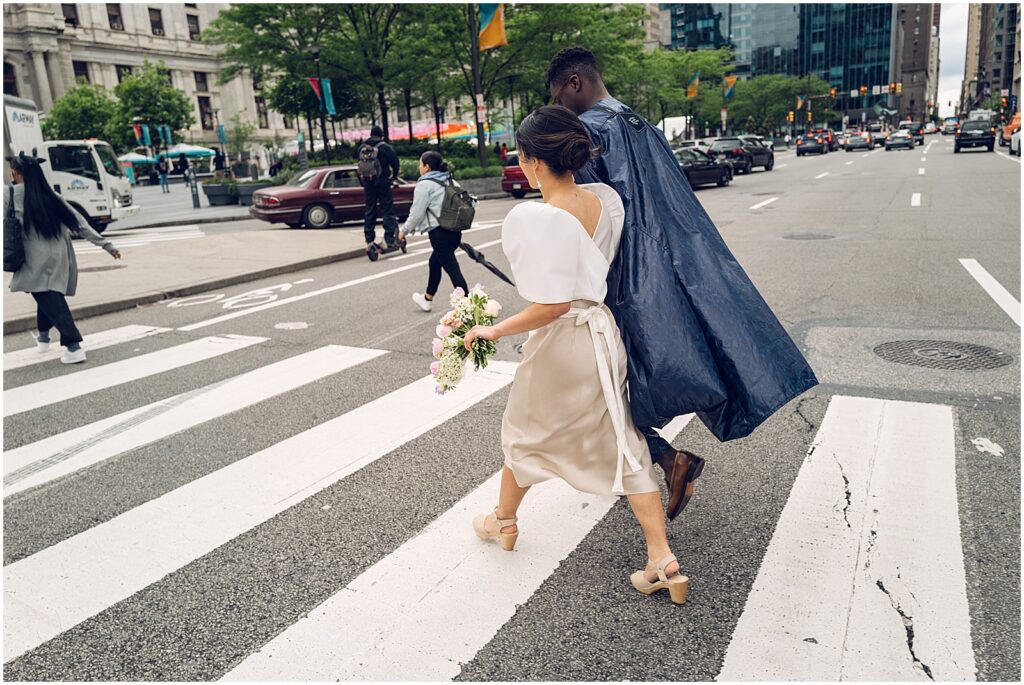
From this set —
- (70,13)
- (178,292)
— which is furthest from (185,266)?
(70,13)

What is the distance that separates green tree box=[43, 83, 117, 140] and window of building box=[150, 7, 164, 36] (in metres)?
17.1

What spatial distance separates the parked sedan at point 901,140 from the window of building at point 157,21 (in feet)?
Answer: 208

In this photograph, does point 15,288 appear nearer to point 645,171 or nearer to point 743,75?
point 645,171

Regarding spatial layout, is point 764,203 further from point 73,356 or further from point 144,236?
point 73,356

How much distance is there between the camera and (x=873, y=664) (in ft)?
8.23

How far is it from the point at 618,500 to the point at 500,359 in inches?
112

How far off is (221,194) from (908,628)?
29.2 meters

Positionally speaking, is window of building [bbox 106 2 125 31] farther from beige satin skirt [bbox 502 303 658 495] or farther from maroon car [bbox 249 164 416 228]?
beige satin skirt [bbox 502 303 658 495]

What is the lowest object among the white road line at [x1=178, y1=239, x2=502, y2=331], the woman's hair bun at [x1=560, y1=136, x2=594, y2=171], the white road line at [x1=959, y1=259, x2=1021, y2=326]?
the white road line at [x1=959, y1=259, x2=1021, y2=326]

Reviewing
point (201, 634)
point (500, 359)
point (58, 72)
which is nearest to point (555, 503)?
point (201, 634)

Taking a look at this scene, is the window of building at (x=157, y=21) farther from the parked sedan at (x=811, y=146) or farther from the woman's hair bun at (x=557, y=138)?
the woman's hair bun at (x=557, y=138)

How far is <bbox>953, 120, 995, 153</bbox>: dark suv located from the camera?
40.8 metres

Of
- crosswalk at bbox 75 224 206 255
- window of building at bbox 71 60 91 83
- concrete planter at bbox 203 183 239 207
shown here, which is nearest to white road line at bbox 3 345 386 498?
crosswalk at bbox 75 224 206 255

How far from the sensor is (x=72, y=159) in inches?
826
